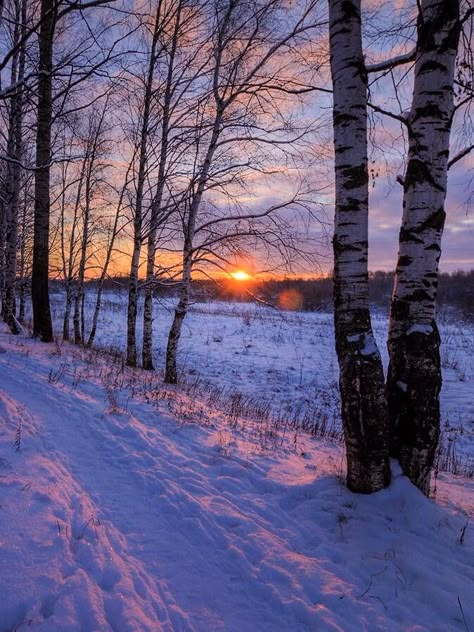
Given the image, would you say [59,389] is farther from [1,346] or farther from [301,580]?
[301,580]

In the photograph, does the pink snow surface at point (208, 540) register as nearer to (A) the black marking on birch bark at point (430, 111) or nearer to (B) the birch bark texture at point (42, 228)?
(A) the black marking on birch bark at point (430, 111)

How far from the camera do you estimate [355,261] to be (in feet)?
10.1

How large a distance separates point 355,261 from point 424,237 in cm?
60

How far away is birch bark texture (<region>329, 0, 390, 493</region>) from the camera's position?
3.02 m

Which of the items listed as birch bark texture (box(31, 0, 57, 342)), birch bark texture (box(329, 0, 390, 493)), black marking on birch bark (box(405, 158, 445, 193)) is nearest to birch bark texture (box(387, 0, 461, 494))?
black marking on birch bark (box(405, 158, 445, 193))

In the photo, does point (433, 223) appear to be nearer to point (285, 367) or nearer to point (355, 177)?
point (355, 177)

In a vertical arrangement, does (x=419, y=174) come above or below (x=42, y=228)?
below

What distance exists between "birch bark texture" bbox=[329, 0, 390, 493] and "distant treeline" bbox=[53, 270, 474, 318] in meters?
3.59

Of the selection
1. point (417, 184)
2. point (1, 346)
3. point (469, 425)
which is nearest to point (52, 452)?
point (417, 184)

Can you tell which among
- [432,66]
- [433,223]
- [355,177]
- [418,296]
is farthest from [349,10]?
[418,296]

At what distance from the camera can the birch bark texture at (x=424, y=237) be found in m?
3.03

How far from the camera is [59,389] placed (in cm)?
549

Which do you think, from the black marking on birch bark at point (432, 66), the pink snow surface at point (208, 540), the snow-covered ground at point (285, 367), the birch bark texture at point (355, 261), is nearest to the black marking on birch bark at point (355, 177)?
the birch bark texture at point (355, 261)

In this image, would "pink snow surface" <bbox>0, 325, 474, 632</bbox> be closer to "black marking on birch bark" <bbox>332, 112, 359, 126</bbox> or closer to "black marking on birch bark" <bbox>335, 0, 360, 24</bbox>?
"black marking on birch bark" <bbox>332, 112, 359, 126</bbox>
